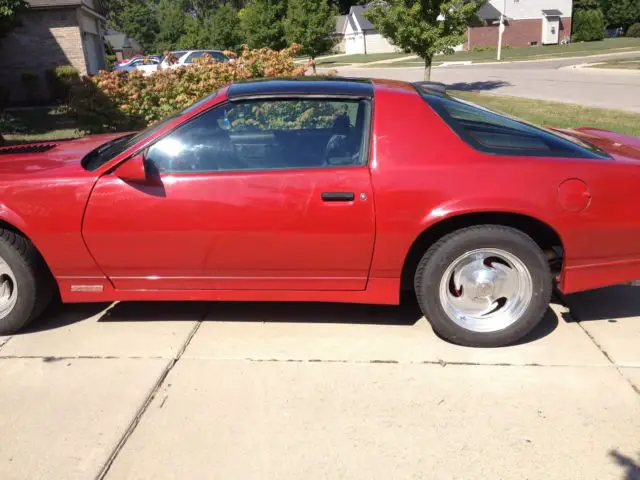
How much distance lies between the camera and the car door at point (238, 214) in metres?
3.40

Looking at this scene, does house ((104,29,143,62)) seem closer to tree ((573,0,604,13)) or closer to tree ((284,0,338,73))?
tree ((284,0,338,73))

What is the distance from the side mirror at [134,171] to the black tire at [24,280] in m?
0.79

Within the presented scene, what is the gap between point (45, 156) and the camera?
400cm

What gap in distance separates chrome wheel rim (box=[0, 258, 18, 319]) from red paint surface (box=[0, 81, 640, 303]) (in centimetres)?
30

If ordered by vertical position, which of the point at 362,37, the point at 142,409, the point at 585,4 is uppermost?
the point at 585,4

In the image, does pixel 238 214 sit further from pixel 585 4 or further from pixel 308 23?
pixel 585 4

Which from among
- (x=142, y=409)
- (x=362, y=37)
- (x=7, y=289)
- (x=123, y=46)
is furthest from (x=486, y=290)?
(x=362, y=37)

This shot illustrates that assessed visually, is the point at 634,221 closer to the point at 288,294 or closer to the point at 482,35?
the point at 288,294

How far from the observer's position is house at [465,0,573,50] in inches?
2469

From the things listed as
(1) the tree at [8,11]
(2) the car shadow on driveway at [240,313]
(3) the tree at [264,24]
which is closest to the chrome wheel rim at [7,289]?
(2) the car shadow on driveway at [240,313]

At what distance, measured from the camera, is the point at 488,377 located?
10.8ft

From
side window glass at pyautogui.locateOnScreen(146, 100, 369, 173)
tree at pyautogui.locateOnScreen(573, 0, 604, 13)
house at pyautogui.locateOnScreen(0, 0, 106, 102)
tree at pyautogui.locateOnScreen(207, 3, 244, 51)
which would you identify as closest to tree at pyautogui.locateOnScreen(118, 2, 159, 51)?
tree at pyautogui.locateOnScreen(207, 3, 244, 51)

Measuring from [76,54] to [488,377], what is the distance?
2114 centimetres

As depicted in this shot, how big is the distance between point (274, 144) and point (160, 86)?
6829mm
